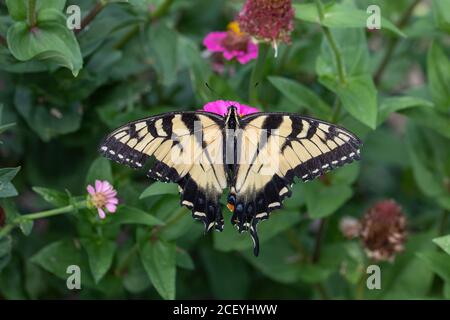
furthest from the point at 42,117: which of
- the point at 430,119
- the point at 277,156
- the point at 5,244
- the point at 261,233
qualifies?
the point at 430,119

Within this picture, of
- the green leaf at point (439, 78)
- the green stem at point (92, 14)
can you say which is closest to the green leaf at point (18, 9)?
the green stem at point (92, 14)

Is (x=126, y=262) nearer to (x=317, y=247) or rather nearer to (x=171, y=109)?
(x=171, y=109)

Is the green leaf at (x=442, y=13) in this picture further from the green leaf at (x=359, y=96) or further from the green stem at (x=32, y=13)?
the green stem at (x=32, y=13)

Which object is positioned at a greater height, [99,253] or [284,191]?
[284,191]

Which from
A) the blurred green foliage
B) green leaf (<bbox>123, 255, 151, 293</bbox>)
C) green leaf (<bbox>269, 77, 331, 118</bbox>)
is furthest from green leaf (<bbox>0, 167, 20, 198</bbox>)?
green leaf (<bbox>269, 77, 331, 118</bbox>)

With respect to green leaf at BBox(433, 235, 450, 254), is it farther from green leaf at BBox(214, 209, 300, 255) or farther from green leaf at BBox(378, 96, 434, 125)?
green leaf at BBox(214, 209, 300, 255)

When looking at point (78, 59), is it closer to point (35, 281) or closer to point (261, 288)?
point (35, 281)
